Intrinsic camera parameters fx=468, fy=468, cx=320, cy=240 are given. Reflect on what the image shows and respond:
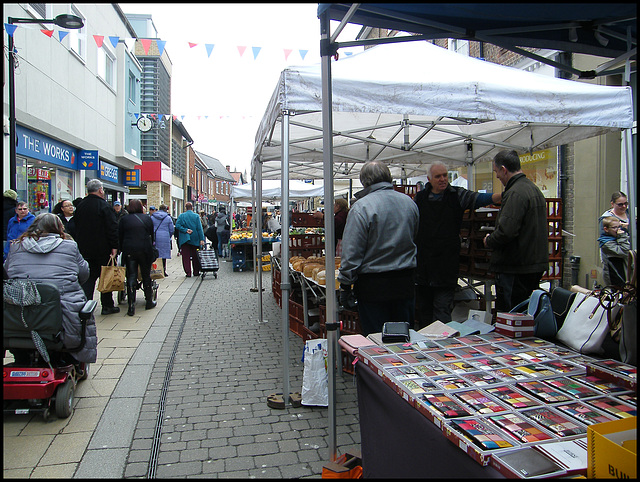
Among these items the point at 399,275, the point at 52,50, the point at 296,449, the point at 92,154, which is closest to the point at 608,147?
the point at 399,275

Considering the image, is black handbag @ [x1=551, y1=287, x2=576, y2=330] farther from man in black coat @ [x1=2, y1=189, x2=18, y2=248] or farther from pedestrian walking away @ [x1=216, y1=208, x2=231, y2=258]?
pedestrian walking away @ [x1=216, y1=208, x2=231, y2=258]

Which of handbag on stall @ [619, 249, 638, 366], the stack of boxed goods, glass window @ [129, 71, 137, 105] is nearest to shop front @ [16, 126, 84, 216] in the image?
glass window @ [129, 71, 137, 105]

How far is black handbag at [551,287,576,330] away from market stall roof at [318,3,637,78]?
1557mm

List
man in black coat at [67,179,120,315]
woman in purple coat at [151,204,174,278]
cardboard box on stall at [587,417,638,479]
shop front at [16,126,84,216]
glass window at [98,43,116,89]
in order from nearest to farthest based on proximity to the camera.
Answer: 1. cardboard box on stall at [587,417,638,479]
2. man in black coat at [67,179,120,315]
3. shop front at [16,126,84,216]
4. woman in purple coat at [151,204,174,278]
5. glass window at [98,43,116,89]

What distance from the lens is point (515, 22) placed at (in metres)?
2.90

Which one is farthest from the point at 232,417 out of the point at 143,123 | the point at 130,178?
the point at 130,178

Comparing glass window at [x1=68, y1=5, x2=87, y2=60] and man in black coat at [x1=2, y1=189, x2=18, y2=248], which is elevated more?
glass window at [x1=68, y1=5, x2=87, y2=60]

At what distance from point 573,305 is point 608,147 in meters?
7.14

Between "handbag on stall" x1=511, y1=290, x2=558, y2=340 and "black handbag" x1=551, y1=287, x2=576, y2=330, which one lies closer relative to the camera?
"handbag on stall" x1=511, y1=290, x2=558, y2=340

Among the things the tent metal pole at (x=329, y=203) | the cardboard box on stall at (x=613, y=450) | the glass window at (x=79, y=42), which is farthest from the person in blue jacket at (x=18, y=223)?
the cardboard box on stall at (x=613, y=450)

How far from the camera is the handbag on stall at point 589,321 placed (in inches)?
98.0

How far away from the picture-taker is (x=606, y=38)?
3.07 meters

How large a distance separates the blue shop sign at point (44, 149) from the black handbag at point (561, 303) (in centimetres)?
1050

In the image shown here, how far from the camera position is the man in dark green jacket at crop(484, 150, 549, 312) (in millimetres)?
3959
